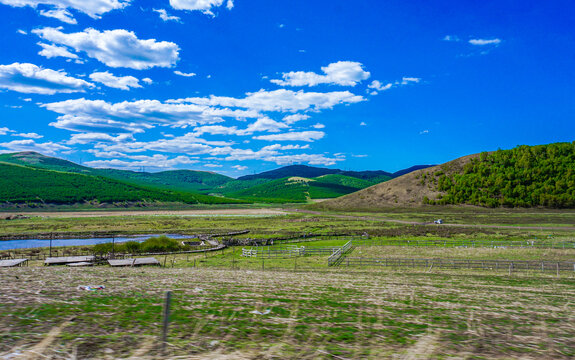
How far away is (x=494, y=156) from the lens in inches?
5822

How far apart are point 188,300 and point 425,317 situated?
22.7ft

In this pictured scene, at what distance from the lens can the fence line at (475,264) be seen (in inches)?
1111

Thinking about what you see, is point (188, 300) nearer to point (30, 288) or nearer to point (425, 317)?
point (30, 288)

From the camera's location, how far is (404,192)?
150875 mm

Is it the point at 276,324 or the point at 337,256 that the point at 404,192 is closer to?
the point at 337,256

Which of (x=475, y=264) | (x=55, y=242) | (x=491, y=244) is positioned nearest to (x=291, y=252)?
(x=475, y=264)

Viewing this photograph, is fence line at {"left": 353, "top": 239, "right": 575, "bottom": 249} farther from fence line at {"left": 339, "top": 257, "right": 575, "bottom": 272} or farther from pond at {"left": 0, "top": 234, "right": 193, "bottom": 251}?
pond at {"left": 0, "top": 234, "right": 193, "bottom": 251}

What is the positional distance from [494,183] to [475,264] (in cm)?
12054

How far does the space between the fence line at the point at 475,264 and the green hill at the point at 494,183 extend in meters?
115

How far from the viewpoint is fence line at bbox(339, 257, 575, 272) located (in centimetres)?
2822

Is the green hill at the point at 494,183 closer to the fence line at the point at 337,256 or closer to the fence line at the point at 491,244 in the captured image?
the fence line at the point at 491,244

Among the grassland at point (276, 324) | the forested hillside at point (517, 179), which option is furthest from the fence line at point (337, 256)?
the forested hillside at point (517, 179)

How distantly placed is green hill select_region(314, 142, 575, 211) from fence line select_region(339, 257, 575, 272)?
114654 millimetres

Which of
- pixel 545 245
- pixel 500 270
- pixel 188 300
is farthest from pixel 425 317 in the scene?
pixel 545 245
